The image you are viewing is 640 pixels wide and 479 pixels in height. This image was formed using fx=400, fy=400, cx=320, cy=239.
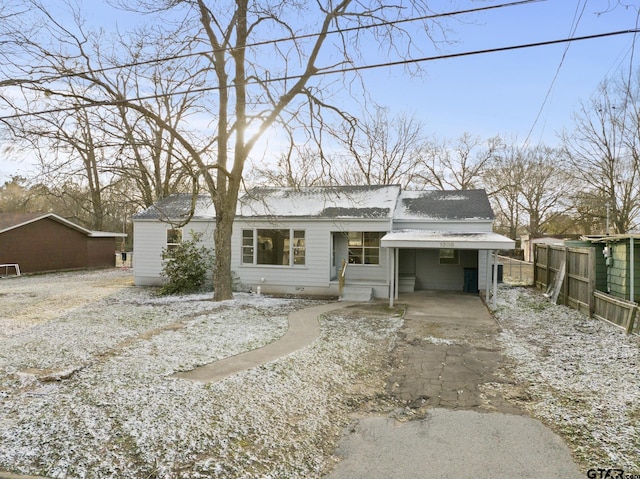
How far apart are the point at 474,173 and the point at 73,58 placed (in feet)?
114

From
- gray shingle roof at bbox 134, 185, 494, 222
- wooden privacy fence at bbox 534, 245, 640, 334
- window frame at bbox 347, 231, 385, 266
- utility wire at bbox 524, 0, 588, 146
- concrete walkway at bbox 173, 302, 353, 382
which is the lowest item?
concrete walkway at bbox 173, 302, 353, 382

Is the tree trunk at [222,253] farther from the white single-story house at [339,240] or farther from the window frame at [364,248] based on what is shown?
the window frame at [364,248]

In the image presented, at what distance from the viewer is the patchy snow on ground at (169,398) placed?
3.63 meters

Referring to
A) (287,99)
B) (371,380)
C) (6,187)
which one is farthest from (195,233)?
(6,187)

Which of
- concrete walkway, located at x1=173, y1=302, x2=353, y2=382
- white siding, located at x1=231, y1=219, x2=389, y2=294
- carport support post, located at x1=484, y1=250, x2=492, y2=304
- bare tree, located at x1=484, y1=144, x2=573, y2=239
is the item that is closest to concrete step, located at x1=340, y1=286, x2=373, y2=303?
white siding, located at x1=231, y1=219, x2=389, y2=294

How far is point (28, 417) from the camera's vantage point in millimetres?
4277

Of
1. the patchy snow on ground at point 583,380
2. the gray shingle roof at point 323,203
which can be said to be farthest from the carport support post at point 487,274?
the gray shingle roof at point 323,203

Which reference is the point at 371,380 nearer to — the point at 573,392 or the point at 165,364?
the point at 573,392

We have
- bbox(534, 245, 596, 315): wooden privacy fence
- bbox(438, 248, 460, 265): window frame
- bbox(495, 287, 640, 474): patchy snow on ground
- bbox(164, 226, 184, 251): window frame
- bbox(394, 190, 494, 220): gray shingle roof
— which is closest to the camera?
bbox(495, 287, 640, 474): patchy snow on ground

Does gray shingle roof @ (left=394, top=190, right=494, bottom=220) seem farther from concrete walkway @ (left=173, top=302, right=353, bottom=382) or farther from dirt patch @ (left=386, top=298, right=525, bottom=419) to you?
concrete walkway @ (left=173, top=302, right=353, bottom=382)

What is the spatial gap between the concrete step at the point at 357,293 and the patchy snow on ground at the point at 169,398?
3904mm

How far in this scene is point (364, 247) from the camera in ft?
50.2

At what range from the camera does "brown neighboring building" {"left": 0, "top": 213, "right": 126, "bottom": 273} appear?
20234 millimetres

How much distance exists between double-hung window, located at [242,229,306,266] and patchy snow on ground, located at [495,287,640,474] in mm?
7408
